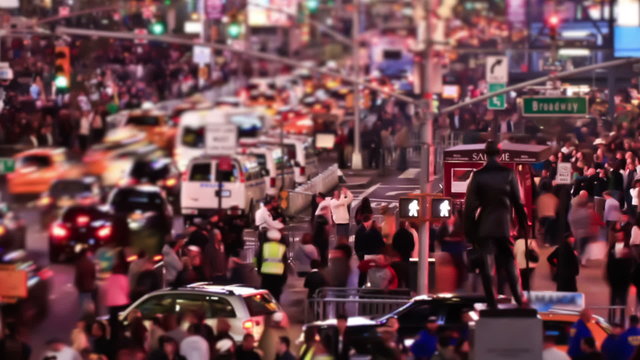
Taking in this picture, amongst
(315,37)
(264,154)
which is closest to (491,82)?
(264,154)

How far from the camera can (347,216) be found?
2717 centimetres

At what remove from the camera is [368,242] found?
81.7 feet

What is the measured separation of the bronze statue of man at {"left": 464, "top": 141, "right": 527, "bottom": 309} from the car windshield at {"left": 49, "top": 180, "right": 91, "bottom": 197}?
1601cm

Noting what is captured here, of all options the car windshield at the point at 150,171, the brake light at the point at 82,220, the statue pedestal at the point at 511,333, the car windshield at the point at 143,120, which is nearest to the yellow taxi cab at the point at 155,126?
the car windshield at the point at 143,120

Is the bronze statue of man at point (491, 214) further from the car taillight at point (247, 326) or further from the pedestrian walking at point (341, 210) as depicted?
the pedestrian walking at point (341, 210)

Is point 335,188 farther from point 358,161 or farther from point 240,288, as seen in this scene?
point 240,288

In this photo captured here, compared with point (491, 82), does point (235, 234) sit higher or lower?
lower

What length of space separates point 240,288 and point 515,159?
969 cm

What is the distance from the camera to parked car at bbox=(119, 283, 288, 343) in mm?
20391

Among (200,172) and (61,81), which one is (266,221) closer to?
(200,172)

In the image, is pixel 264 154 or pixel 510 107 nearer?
pixel 264 154

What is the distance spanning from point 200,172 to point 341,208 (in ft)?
32.7

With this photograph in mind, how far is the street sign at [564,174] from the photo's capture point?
30406 millimetres

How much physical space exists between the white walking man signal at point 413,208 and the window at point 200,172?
14.4 metres
